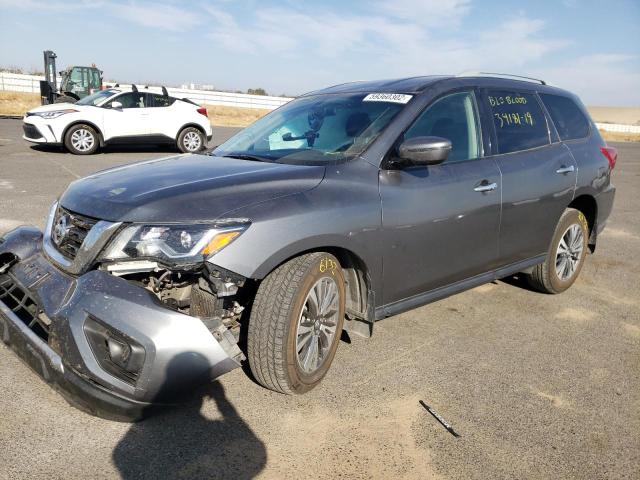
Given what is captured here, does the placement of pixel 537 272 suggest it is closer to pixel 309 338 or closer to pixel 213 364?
pixel 309 338

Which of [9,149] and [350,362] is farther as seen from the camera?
[9,149]

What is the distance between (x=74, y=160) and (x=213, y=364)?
10.7 m

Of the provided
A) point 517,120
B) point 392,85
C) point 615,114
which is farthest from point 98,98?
point 615,114

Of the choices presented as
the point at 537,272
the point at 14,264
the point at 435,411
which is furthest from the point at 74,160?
the point at 435,411

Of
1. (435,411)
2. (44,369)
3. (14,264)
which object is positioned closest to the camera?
(44,369)

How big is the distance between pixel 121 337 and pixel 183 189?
80 centimetres

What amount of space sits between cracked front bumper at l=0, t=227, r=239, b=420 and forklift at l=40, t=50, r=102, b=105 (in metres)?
21.0

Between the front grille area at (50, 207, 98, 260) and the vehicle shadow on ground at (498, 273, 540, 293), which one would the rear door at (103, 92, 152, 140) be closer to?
the vehicle shadow on ground at (498, 273, 540, 293)

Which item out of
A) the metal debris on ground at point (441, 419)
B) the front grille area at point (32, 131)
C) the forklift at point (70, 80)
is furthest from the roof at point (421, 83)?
the forklift at point (70, 80)

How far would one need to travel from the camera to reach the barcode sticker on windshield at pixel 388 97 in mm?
3576

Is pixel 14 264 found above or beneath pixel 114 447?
above

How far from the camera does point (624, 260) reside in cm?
625

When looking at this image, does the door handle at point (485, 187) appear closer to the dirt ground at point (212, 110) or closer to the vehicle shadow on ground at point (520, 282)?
the vehicle shadow on ground at point (520, 282)

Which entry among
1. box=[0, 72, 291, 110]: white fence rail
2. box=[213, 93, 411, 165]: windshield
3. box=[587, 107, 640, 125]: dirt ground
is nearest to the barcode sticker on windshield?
box=[213, 93, 411, 165]: windshield
